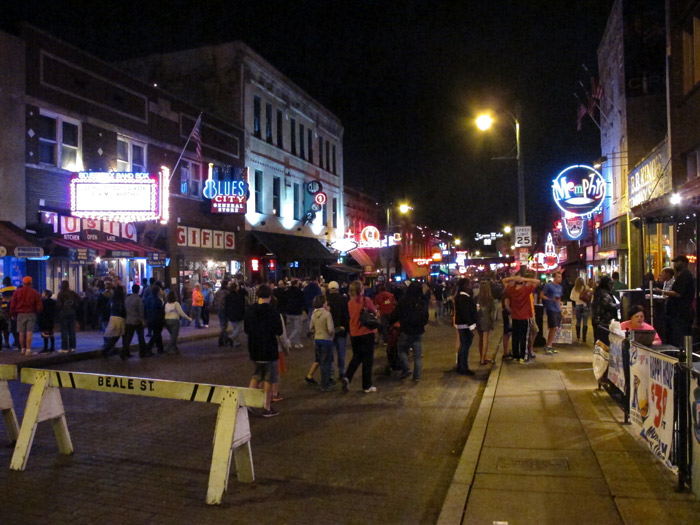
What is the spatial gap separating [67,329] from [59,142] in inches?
302

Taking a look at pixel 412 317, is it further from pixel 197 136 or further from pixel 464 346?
pixel 197 136

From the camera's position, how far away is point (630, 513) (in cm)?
477

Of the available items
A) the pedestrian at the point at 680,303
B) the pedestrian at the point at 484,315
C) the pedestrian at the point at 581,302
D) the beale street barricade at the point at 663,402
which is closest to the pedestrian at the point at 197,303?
the pedestrian at the point at 484,315

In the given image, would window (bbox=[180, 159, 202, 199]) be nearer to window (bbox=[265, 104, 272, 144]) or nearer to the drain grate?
window (bbox=[265, 104, 272, 144])

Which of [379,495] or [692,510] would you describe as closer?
[692,510]

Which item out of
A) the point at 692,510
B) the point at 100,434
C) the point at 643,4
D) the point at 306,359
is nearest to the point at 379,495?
the point at 692,510

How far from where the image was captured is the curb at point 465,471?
4.83m

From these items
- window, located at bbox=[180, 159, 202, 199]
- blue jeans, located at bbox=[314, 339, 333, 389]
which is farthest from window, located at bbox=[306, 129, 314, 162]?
blue jeans, located at bbox=[314, 339, 333, 389]

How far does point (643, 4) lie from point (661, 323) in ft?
54.7

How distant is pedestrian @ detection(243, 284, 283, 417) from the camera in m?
7.90

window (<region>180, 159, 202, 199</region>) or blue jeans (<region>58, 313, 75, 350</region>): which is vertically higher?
window (<region>180, 159, 202, 199</region>)

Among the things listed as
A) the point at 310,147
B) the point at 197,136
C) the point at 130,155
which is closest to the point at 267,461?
the point at 130,155

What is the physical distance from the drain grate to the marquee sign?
16.0 metres

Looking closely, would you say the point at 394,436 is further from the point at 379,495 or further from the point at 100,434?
the point at 100,434
